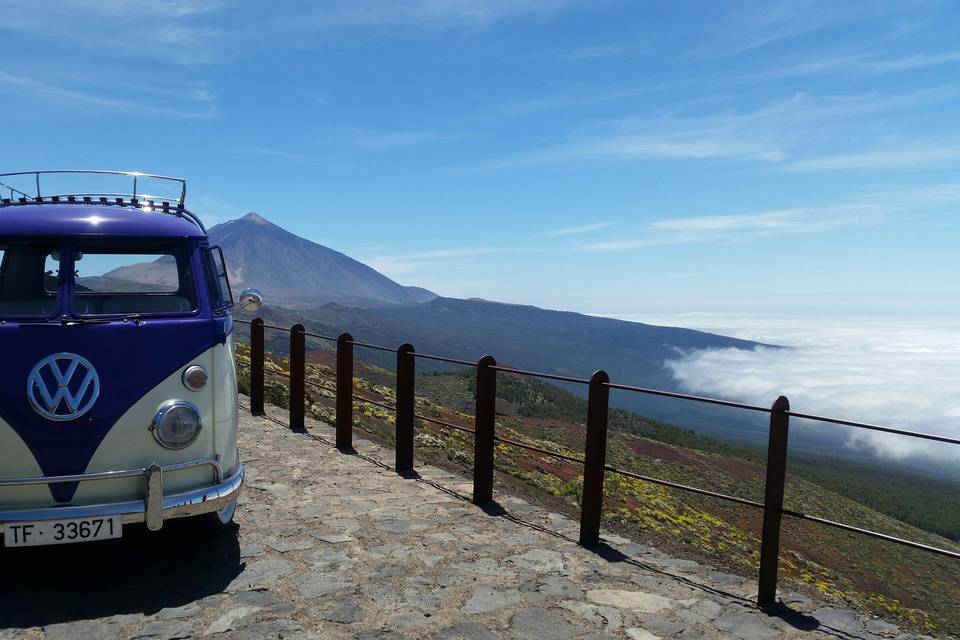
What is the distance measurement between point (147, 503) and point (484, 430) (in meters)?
3.56

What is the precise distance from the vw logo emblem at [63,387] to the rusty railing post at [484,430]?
12.0 feet

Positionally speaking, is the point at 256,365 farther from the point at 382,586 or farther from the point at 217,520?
the point at 382,586

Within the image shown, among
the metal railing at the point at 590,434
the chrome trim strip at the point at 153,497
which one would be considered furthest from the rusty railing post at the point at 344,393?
the chrome trim strip at the point at 153,497

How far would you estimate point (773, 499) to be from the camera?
17.1 ft

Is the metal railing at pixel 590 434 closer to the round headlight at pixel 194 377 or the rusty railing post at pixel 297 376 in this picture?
the rusty railing post at pixel 297 376

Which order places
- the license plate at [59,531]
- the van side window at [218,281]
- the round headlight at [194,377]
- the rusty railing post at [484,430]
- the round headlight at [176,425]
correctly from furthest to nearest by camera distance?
the rusty railing post at [484,430]
the van side window at [218,281]
the round headlight at [194,377]
the round headlight at [176,425]
the license plate at [59,531]

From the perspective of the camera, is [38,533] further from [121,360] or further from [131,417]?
[121,360]

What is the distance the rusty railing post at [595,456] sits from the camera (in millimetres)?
6250

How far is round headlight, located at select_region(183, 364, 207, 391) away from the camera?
5.04 m

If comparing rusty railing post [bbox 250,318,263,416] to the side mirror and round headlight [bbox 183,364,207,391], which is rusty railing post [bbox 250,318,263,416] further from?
round headlight [bbox 183,364,207,391]

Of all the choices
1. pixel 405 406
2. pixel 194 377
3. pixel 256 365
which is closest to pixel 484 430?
pixel 405 406

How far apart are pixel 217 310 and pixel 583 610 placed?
352cm

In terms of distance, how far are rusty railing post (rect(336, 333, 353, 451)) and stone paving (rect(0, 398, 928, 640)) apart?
2605 mm

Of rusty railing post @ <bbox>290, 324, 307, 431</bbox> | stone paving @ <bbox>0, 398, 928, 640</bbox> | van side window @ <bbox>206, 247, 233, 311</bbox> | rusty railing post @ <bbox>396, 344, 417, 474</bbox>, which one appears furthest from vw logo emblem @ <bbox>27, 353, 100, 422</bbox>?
rusty railing post @ <bbox>290, 324, 307, 431</bbox>
